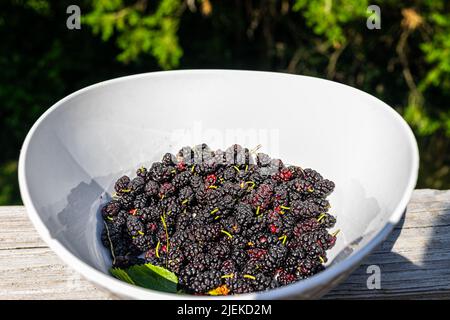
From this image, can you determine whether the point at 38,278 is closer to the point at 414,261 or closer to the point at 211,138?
the point at 211,138

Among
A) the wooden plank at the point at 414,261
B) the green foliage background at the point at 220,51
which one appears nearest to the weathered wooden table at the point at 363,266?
the wooden plank at the point at 414,261

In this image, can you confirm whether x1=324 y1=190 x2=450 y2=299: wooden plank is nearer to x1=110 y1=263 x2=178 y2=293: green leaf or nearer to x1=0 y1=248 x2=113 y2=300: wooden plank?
x1=110 y1=263 x2=178 y2=293: green leaf

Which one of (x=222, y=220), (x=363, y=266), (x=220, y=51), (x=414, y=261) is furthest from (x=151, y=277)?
(x=220, y=51)

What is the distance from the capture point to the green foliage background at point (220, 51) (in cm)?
244

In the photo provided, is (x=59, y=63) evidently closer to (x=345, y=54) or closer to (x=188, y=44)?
(x=188, y=44)

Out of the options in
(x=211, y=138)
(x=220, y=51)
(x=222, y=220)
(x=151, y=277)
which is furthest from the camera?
(x=220, y=51)

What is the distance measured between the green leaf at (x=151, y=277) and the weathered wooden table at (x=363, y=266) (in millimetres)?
54

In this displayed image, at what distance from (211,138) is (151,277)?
17.6 inches

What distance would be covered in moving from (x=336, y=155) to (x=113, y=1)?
1568 mm

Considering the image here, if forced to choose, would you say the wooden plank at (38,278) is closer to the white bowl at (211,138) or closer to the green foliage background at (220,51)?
the white bowl at (211,138)

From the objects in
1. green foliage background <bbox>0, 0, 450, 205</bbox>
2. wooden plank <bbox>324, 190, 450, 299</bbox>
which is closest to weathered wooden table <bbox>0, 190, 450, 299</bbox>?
wooden plank <bbox>324, 190, 450, 299</bbox>

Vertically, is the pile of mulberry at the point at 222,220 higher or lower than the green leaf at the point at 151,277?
higher

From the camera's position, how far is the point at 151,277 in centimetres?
102
